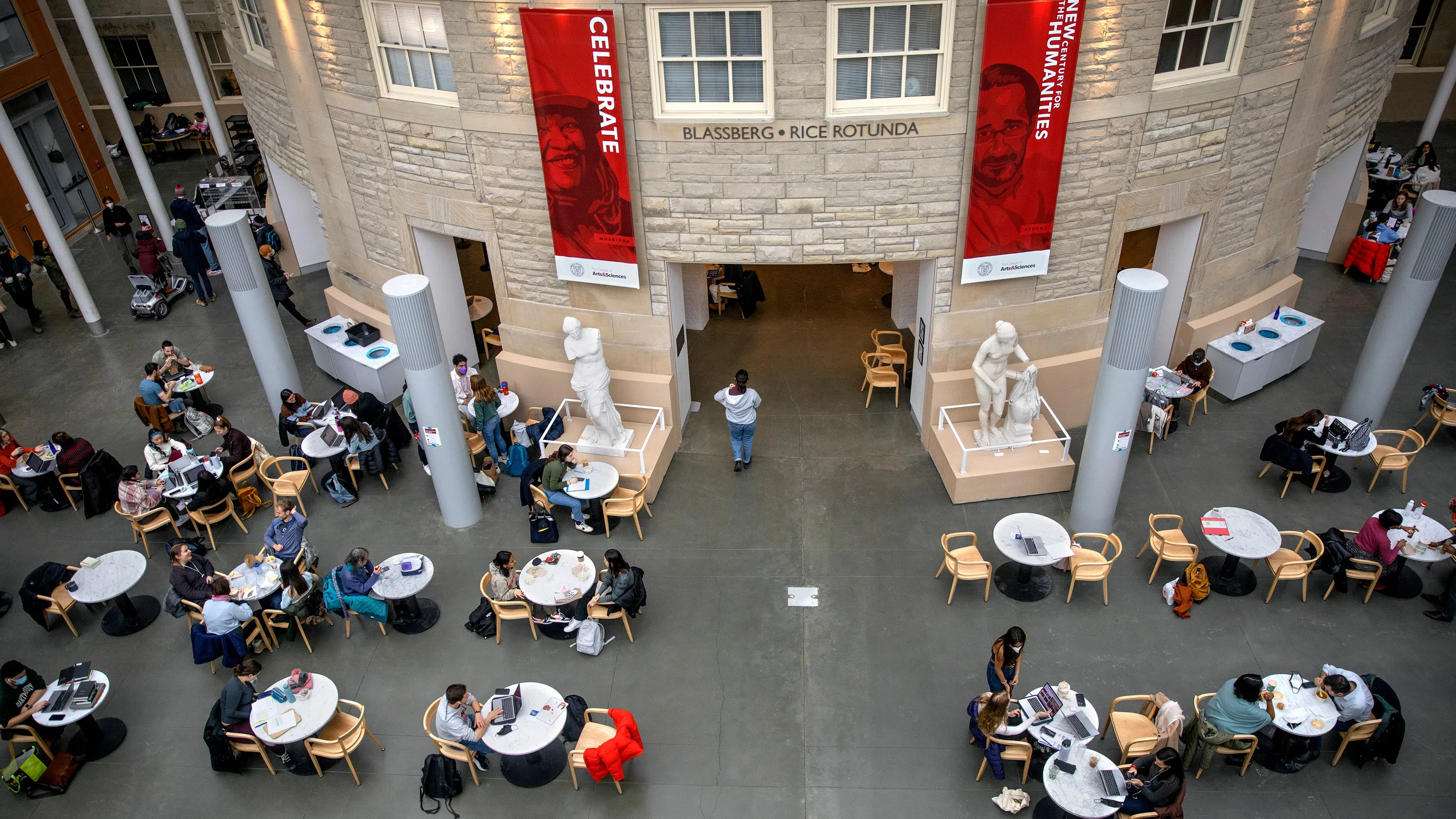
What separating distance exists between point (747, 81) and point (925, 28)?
6.73 ft

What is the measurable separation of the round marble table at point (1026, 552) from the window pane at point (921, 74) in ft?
16.5

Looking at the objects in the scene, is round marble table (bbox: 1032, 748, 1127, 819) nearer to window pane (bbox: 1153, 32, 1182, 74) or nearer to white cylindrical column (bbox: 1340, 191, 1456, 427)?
white cylindrical column (bbox: 1340, 191, 1456, 427)

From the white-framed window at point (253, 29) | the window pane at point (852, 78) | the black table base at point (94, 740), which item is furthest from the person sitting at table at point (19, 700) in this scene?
the window pane at point (852, 78)

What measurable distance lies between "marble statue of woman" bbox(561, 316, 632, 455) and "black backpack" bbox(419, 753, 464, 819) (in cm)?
478

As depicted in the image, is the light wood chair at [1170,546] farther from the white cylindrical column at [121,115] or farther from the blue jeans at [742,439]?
the white cylindrical column at [121,115]

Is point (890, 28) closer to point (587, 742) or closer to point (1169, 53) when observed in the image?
point (1169, 53)

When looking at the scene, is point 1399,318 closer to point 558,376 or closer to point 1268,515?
point 1268,515

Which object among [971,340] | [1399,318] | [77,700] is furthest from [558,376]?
[1399,318]

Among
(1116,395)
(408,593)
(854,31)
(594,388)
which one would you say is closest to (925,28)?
(854,31)

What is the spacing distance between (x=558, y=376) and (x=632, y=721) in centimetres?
602

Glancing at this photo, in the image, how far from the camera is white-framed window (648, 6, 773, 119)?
10.6 metres

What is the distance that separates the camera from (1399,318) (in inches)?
481

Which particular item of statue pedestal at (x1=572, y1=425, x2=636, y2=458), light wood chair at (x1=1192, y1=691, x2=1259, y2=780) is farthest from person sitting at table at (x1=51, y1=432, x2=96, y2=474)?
light wood chair at (x1=1192, y1=691, x2=1259, y2=780)

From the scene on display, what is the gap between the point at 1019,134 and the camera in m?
11.1
